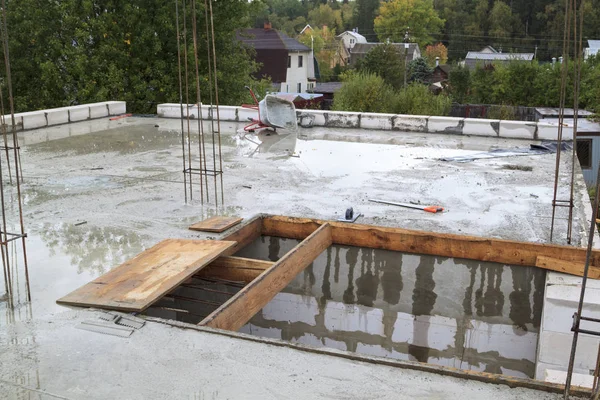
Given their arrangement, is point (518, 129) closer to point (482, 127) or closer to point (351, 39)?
point (482, 127)

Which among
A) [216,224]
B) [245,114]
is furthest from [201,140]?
[216,224]

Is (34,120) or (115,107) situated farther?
(115,107)

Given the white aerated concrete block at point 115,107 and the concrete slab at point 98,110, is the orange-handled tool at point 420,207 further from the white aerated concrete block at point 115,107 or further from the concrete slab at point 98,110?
the white aerated concrete block at point 115,107

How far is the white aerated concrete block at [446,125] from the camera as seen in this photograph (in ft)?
40.4

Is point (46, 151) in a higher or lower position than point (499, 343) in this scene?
higher

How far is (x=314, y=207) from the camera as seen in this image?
7.46 meters

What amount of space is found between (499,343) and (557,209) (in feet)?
6.32

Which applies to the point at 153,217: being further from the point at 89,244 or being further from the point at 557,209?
the point at 557,209

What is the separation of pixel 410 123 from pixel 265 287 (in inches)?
319

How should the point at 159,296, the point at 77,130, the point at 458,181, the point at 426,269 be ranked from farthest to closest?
the point at 77,130 < the point at 458,181 < the point at 426,269 < the point at 159,296

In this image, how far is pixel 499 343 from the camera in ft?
21.0

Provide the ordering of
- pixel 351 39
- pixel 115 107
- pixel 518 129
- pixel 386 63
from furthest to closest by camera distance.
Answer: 1. pixel 351 39
2. pixel 386 63
3. pixel 115 107
4. pixel 518 129

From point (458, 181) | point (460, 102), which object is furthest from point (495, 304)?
point (460, 102)

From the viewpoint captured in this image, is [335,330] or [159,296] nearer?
[159,296]
